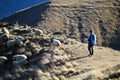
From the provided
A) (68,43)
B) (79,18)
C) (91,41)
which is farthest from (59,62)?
(79,18)

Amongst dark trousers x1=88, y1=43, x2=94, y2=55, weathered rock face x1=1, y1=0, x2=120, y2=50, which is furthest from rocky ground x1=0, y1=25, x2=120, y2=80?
weathered rock face x1=1, y1=0, x2=120, y2=50

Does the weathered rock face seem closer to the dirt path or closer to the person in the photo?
the dirt path

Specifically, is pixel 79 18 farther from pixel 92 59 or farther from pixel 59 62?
pixel 59 62

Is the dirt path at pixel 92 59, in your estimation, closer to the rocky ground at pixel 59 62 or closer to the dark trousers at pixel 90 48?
the rocky ground at pixel 59 62

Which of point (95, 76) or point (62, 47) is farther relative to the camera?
point (62, 47)

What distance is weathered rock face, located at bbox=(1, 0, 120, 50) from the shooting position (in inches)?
1538

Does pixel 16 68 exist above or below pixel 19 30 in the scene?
below

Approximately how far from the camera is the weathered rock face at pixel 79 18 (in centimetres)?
3906

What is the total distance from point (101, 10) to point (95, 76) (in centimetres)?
2432

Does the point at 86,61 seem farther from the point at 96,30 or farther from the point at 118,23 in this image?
the point at 118,23

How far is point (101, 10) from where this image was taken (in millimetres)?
45531

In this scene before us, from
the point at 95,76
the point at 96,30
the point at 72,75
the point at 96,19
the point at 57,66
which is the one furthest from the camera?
the point at 96,19

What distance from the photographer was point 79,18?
43250 millimetres

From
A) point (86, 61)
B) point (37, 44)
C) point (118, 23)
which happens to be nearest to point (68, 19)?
point (118, 23)
